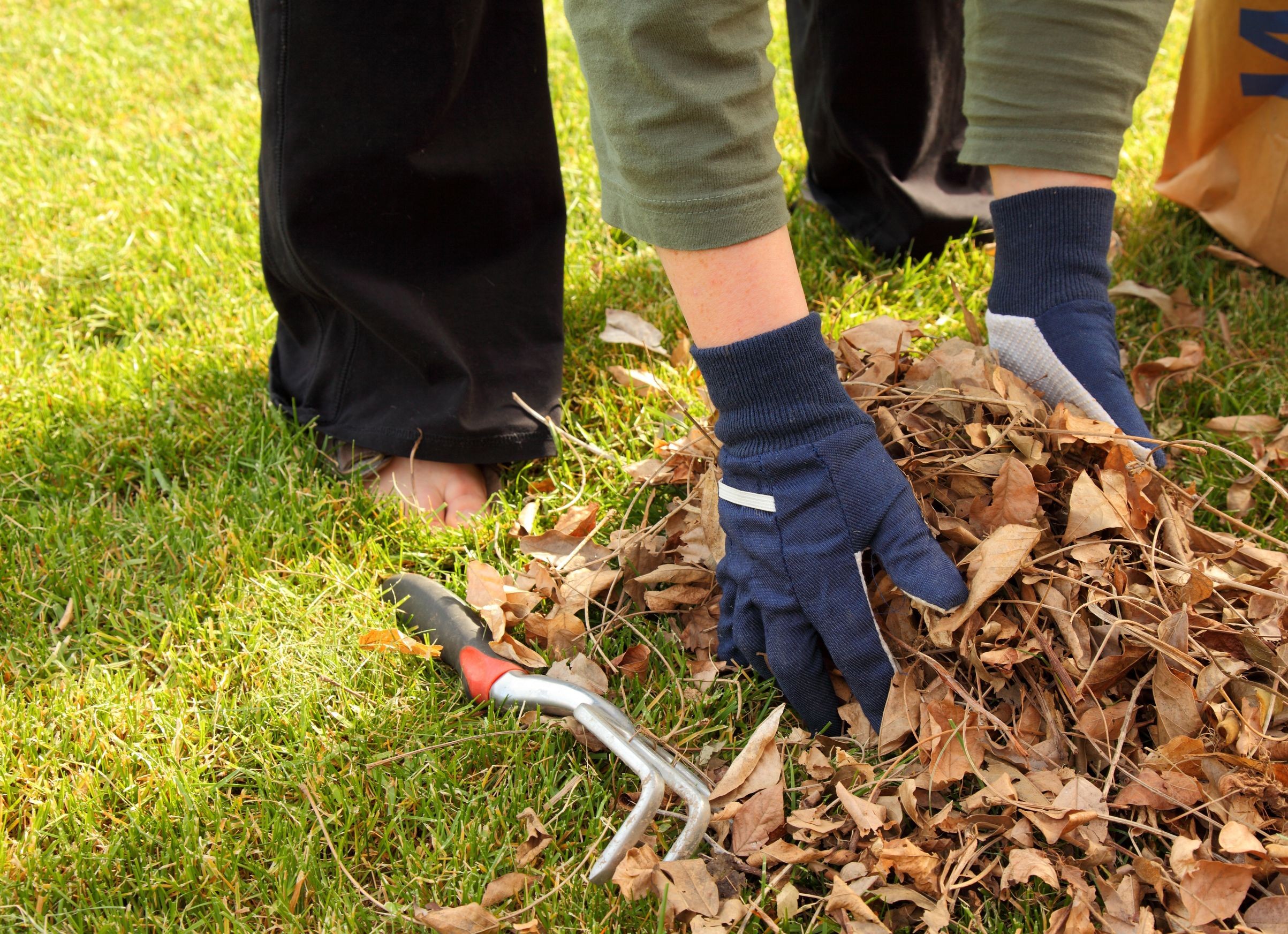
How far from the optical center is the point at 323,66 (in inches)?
68.3

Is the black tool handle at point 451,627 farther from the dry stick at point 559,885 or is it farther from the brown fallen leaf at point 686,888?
the brown fallen leaf at point 686,888

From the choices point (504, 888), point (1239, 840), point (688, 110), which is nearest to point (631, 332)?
point (688, 110)

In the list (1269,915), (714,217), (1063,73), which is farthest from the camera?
(1063,73)

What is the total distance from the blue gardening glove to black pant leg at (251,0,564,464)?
72 centimetres

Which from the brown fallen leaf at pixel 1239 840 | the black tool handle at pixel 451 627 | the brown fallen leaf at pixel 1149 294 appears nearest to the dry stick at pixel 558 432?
the black tool handle at pixel 451 627

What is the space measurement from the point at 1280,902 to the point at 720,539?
35.8 inches

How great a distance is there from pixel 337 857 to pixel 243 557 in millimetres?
723

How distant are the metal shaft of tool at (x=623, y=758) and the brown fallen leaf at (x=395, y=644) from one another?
0.14m

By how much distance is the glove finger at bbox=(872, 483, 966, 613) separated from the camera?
4.52ft

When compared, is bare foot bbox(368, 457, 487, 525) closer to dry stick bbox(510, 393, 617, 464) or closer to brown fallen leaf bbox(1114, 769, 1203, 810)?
dry stick bbox(510, 393, 617, 464)

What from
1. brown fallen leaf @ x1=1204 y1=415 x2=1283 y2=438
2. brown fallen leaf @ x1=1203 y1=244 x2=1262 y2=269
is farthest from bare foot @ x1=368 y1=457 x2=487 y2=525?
brown fallen leaf @ x1=1203 y1=244 x2=1262 y2=269

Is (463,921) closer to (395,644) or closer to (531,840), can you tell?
(531,840)

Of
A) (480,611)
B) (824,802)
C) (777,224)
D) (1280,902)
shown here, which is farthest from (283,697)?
(1280,902)

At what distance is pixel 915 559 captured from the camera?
1.40 meters
